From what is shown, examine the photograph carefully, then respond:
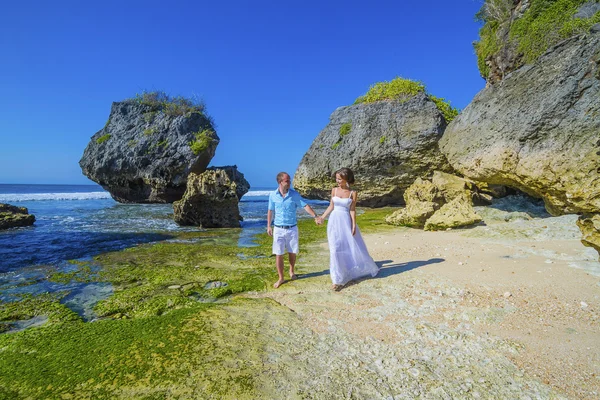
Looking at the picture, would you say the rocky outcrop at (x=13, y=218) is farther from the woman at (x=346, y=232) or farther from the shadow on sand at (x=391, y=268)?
the woman at (x=346, y=232)

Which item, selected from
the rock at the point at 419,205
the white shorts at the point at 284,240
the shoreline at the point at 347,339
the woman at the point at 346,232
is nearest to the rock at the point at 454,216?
the rock at the point at 419,205

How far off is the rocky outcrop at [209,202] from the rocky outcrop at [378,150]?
23.3ft

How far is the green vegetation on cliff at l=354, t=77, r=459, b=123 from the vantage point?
65.9ft

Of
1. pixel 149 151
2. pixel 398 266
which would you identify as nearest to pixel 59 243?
pixel 398 266

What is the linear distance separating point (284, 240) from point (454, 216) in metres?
8.01

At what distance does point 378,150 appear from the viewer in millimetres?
19156

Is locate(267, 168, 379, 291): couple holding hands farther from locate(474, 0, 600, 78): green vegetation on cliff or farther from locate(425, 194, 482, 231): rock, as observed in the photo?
locate(474, 0, 600, 78): green vegetation on cliff

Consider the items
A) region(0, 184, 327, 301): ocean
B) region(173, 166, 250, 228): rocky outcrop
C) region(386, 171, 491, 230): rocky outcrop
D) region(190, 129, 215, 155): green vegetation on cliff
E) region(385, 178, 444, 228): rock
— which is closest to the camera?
region(0, 184, 327, 301): ocean

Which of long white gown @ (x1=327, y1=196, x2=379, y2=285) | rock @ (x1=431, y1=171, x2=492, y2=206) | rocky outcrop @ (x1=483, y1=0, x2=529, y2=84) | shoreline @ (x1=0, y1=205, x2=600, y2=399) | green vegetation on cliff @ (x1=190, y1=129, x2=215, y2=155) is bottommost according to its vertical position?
shoreline @ (x1=0, y1=205, x2=600, y2=399)

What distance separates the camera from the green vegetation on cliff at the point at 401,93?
65.9ft

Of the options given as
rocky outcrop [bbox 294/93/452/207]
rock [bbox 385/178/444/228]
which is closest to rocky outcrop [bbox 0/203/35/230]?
rocky outcrop [bbox 294/93/452/207]

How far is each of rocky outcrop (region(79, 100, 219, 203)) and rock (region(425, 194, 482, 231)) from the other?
2107cm

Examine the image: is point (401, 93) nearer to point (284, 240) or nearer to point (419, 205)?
point (419, 205)

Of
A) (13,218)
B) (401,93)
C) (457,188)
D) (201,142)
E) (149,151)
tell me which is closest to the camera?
(457,188)
